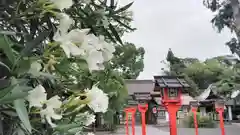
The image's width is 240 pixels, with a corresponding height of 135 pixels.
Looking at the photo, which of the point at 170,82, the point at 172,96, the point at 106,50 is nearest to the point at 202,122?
the point at 170,82

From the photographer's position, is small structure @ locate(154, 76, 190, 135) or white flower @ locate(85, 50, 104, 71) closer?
white flower @ locate(85, 50, 104, 71)

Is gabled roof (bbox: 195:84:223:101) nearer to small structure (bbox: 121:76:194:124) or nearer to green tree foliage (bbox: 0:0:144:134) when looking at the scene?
small structure (bbox: 121:76:194:124)

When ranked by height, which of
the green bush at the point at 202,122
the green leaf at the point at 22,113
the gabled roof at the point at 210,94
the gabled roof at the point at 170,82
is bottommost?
the green bush at the point at 202,122

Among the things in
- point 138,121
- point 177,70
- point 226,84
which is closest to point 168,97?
point 226,84

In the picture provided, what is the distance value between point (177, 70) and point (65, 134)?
27.8 metres

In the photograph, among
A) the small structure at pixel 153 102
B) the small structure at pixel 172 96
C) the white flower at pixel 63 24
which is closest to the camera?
the white flower at pixel 63 24

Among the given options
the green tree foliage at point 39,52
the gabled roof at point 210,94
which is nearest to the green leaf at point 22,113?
the green tree foliage at point 39,52

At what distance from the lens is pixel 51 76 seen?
17.9 inches

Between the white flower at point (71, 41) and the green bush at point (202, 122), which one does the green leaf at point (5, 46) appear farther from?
the green bush at point (202, 122)

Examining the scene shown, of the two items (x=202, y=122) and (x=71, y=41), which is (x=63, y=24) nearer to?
(x=71, y=41)

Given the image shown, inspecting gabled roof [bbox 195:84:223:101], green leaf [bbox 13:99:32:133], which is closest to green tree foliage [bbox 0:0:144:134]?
green leaf [bbox 13:99:32:133]

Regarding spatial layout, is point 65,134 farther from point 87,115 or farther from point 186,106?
point 186,106

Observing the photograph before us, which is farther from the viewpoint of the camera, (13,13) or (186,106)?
(186,106)

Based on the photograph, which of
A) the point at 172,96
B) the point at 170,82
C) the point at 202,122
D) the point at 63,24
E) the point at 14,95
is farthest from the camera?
the point at 202,122
